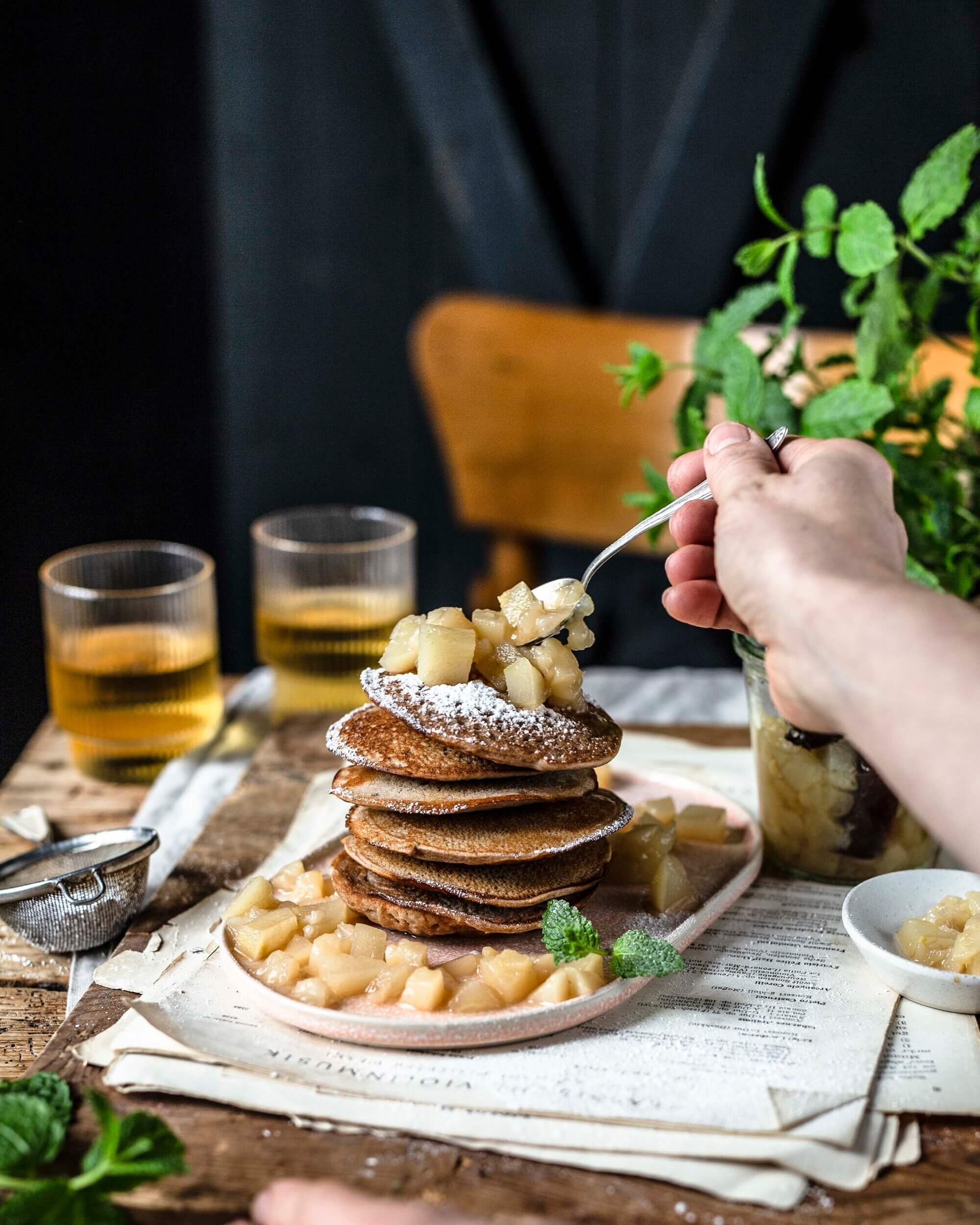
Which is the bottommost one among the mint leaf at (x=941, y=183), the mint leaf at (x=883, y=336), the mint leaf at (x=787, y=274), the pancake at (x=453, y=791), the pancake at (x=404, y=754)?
the pancake at (x=453, y=791)

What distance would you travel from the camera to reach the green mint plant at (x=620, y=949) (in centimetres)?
124

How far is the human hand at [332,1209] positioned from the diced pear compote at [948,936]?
588mm

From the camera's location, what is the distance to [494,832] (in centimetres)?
132

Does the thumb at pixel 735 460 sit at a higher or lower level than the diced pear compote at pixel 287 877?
higher

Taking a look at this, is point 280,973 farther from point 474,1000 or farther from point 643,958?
point 643,958

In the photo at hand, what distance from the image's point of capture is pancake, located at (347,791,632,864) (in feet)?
4.23

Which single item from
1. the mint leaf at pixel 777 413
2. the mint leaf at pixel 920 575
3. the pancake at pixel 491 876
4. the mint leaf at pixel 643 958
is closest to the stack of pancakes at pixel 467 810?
the pancake at pixel 491 876

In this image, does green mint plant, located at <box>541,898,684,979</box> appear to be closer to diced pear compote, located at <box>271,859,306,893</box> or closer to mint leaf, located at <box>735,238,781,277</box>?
diced pear compote, located at <box>271,859,306,893</box>

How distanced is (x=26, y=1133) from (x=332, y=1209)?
0.91 feet

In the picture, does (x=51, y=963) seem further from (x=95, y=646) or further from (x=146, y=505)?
(x=146, y=505)

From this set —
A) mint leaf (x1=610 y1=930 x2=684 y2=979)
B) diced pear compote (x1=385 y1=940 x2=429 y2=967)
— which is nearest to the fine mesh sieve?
diced pear compote (x1=385 y1=940 x2=429 y2=967)

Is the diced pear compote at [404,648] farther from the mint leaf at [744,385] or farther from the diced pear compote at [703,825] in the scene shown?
the mint leaf at [744,385]

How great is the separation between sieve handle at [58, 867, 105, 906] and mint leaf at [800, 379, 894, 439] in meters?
0.99

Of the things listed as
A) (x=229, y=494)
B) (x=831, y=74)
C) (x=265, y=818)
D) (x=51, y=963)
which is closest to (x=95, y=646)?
(x=265, y=818)
